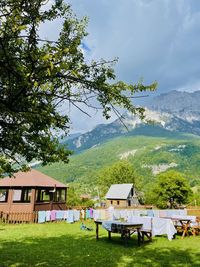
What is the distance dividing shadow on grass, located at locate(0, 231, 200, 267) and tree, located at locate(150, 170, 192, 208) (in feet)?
146

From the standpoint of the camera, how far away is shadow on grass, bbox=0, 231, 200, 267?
10188 millimetres

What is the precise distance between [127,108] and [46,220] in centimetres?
2440

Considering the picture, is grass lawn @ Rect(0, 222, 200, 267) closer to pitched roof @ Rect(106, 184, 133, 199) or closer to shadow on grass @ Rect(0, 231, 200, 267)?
shadow on grass @ Rect(0, 231, 200, 267)

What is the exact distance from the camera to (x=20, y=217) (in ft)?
90.1

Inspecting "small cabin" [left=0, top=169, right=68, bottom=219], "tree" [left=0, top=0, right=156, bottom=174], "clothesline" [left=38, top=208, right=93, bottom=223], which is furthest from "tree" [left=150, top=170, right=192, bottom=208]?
"tree" [left=0, top=0, right=156, bottom=174]

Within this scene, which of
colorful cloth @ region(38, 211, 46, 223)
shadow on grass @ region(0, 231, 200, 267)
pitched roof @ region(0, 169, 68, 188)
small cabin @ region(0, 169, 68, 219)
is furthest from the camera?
pitched roof @ region(0, 169, 68, 188)

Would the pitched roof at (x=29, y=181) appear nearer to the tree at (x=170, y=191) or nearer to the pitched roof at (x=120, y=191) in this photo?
the tree at (x=170, y=191)

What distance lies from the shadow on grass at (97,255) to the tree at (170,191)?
146 ft

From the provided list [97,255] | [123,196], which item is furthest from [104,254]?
[123,196]

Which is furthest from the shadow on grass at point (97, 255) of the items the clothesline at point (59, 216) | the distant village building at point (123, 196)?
the distant village building at point (123, 196)

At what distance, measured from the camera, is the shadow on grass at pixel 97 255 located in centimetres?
1019

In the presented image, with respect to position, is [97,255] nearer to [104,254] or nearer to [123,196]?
[104,254]

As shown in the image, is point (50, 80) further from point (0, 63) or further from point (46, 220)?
point (46, 220)

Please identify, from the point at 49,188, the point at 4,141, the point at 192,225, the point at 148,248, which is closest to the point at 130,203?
Result: the point at 49,188
